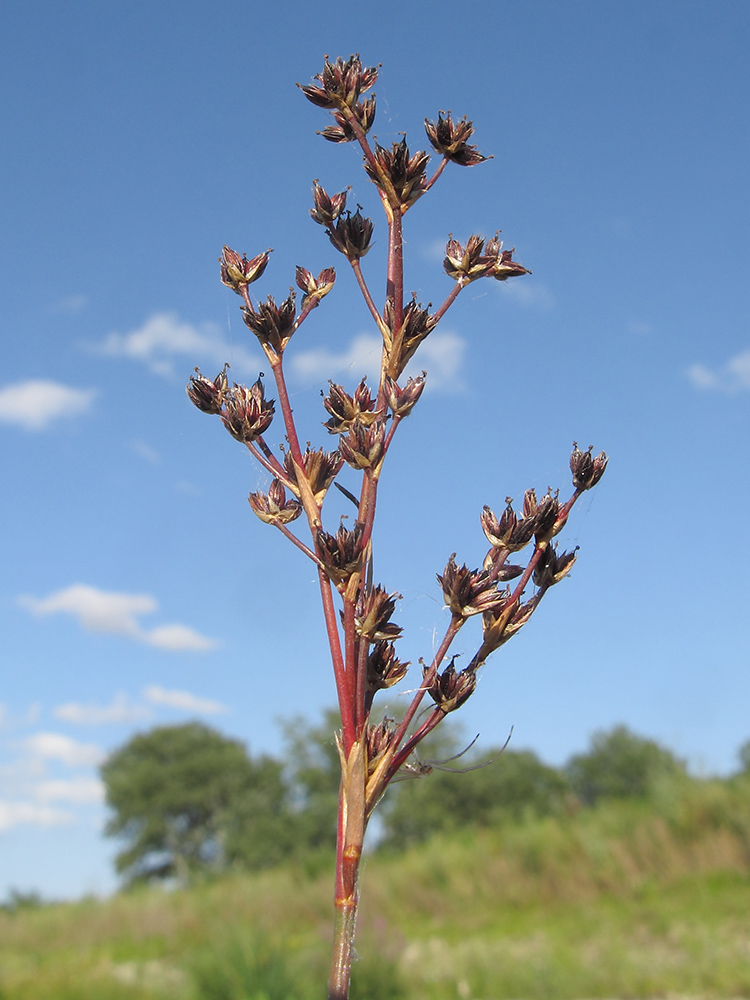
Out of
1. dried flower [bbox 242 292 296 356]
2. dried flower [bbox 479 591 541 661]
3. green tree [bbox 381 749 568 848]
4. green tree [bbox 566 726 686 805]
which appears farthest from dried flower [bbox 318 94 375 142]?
green tree [bbox 566 726 686 805]

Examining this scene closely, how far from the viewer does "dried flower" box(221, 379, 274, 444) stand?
1166mm

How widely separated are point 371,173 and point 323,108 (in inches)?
6.0

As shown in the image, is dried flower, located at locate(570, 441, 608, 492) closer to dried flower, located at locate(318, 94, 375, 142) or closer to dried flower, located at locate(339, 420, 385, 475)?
dried flower, located at locate(339, 420, 385, 475)

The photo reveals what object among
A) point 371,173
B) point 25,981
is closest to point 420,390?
point 371,173

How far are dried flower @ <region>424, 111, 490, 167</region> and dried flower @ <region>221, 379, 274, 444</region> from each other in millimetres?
483

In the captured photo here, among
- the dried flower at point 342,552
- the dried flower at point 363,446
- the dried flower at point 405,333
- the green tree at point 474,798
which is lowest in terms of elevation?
the dried flower at point 342,552

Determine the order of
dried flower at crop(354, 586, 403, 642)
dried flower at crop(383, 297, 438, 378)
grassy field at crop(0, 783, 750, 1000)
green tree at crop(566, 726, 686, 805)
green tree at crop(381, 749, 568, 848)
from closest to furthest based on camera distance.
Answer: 1. dried flower at crop(354, 586, 403, 642)
2. dried flower at crop(383, 297, 438, 378)
3. grassy field at crop(0, 783, 750, 1000)
4. green tree at crop(381, 749, 568, 848)
5. green tree at crop(566, 726, 686, 805)

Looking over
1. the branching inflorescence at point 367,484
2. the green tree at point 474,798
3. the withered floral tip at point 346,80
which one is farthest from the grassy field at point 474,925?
the green tree at point 474,798

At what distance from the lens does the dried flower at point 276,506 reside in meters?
1.17

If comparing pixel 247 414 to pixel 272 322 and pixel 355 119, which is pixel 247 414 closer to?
pixel 272 322

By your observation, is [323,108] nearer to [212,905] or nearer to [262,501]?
[262,501]

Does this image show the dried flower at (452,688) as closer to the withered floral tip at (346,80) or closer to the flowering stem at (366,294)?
the flowering stem at (366,294)

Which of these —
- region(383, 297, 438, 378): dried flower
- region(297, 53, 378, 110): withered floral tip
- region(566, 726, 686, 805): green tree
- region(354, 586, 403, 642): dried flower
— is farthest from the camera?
region(566, 726, 686, 805): green tree

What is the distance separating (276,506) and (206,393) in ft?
0.70
